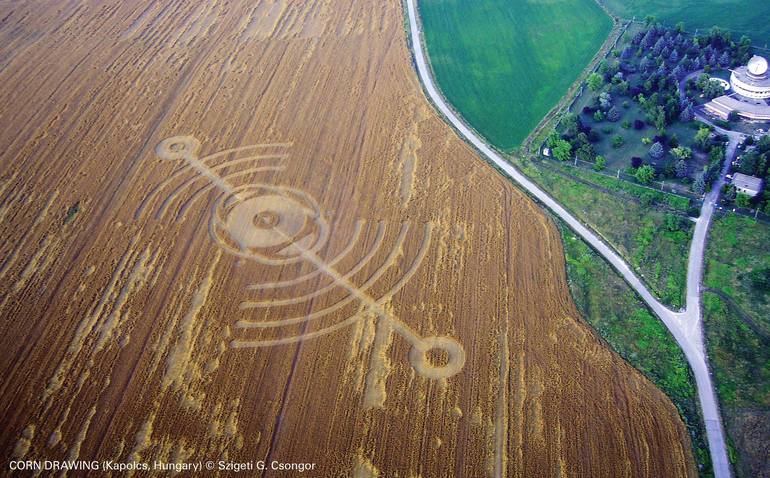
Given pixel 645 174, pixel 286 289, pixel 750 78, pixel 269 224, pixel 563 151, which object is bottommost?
pixel 750 78

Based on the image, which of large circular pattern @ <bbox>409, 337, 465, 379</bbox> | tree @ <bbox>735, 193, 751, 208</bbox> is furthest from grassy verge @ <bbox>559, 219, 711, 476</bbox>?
tree @ <bbox>735, 193, 751, 208</bbox>

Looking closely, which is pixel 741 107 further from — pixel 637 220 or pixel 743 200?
pixel 637 220

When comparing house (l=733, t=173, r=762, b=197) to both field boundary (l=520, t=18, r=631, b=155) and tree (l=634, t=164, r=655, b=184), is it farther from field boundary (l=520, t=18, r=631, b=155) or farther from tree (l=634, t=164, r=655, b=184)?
field boundary (l=520, t=18, r=631, b=155)

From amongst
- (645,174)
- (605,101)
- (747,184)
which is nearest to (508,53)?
(605,101)

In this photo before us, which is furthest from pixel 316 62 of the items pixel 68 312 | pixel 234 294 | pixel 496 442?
pixel 496 442

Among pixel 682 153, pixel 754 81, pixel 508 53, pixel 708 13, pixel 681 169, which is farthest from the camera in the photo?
pixel 708 13

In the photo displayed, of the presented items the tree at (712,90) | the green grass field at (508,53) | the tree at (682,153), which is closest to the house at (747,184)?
the tree at (682,153)
